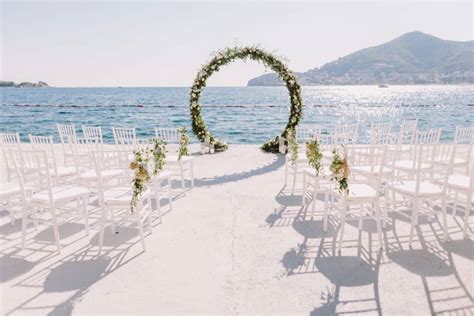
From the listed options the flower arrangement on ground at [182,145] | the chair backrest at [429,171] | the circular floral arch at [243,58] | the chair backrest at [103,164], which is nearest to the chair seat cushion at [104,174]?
the chair backrest at [103,164]

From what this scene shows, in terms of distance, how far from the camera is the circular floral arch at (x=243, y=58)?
351 inches

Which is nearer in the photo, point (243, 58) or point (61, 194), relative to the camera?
point (61, 194)

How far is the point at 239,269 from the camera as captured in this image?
3209 millimetres

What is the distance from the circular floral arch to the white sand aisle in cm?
463

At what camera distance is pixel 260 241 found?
381cm

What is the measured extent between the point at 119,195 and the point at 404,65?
570 feet

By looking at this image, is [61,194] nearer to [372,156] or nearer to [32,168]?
[32,168]

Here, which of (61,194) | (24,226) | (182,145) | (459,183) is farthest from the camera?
(182,145)

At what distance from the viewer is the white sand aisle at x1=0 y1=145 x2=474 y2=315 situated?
2707mm

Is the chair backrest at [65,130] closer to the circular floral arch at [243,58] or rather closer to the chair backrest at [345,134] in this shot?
the circular floral arch at [243,58]

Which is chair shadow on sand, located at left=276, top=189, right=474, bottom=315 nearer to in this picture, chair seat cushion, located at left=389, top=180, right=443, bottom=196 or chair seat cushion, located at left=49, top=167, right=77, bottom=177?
chair seat cushion, located at left=389, top=180, right=443, bottom=196

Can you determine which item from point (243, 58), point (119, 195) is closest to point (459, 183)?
point (119, 195)

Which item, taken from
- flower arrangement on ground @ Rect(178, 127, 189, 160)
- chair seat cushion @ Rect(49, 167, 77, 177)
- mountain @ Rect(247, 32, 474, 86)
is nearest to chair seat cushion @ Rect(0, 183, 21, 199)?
chair seat cushion @ Rect(49, 167, 77, 177)

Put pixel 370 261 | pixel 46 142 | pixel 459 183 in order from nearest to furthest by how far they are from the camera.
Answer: pixel 370 261 < pixel 459 183 < pixel 46 142
